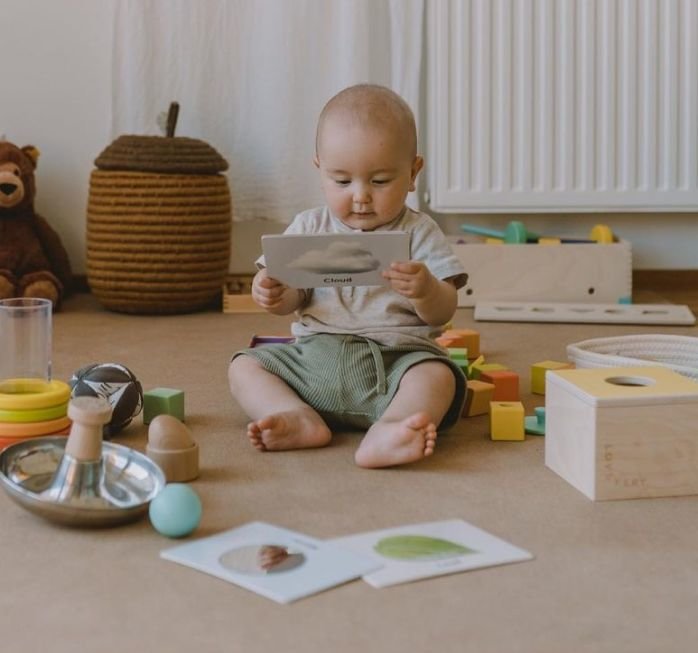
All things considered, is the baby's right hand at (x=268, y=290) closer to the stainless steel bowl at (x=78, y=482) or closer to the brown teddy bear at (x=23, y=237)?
the stainless steel bowl at (x=78, y=482)

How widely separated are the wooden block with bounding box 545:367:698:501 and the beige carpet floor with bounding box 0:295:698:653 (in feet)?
0.08

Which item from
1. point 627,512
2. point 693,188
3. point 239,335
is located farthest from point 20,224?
point 627,512

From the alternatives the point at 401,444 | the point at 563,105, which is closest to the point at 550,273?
the point at 563,105

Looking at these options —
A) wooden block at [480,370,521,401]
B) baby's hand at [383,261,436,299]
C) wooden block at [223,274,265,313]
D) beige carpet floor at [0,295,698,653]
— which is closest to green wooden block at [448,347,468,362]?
wooden block at [480,370,521,401]

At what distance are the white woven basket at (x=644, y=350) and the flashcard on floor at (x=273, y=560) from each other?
0.68 metres

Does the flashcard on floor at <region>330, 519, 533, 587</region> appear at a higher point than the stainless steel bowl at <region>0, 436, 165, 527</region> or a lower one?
lower

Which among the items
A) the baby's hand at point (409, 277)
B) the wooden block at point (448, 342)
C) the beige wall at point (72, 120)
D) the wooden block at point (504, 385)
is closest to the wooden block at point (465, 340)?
the wooden block at point (448, 342)

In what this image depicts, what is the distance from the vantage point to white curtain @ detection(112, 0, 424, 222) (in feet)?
8.22

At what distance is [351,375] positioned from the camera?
1.47m

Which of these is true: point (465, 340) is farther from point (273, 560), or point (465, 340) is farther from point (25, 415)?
point (273, 560)

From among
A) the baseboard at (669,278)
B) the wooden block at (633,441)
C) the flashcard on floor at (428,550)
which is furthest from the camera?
the baseboard at (669,278)

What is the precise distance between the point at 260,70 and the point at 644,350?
1202 mm

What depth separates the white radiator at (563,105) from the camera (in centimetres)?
257

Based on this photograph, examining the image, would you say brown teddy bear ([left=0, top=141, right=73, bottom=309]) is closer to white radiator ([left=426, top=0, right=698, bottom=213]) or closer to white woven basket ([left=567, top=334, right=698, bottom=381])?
white radiator ([left=426, top=0, right=698, bottom=213])
